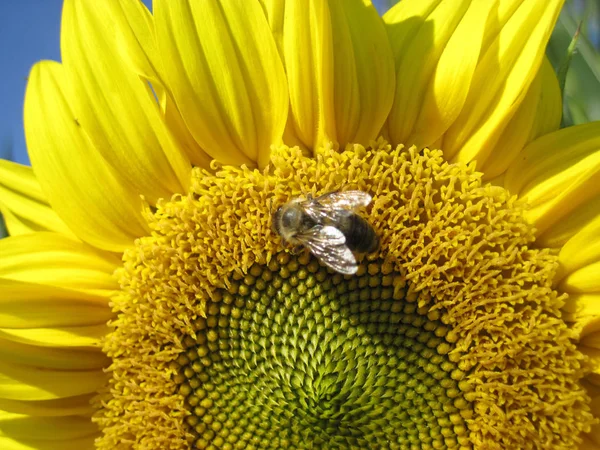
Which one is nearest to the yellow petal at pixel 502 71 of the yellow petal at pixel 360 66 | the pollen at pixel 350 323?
the pollen at pixel 350 323

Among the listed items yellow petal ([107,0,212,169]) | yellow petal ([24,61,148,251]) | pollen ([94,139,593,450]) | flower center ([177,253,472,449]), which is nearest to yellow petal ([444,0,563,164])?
pollen ([94,139,593,450])

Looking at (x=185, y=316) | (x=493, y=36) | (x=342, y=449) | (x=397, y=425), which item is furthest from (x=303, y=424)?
(x=493, y=36)

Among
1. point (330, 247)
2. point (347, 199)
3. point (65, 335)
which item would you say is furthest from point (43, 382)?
point (347, 199)

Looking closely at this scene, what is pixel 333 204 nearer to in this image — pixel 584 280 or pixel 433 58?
pixel 433 58

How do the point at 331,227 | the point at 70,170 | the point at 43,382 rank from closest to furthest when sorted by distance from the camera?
the point at 331,227 → the point at 70,170 → the point at 43,382

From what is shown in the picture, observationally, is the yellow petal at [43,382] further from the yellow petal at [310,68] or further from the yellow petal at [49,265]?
the yellow petal at [310,68]

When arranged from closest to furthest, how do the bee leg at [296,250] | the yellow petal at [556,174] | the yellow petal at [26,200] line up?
the yellow petal at [556,174] → the bee leg at [296,250] → the yellow petal at [26,200]
